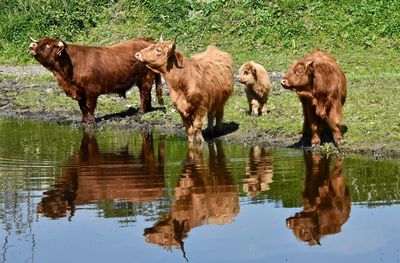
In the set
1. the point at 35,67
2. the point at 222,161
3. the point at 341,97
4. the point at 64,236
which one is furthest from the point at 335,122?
the point at 35,67

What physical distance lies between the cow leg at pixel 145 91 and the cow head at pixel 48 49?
5.40 feet

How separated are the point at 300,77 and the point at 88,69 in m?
5.24

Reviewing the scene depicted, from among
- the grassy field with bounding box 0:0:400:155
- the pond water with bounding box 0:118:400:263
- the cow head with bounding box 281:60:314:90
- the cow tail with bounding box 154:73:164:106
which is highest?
the grassy field with bounding box 0:0:400:155

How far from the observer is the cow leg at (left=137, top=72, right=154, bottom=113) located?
1808 cm

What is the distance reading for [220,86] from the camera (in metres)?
15.3

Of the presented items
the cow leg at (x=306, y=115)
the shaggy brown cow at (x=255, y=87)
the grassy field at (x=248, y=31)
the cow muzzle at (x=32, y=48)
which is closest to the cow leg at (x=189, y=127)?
the grassy field at (x=248, y=31)

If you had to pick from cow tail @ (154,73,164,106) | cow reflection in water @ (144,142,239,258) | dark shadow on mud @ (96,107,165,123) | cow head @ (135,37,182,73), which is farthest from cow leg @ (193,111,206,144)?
cow tail @ (154,73,164,106)

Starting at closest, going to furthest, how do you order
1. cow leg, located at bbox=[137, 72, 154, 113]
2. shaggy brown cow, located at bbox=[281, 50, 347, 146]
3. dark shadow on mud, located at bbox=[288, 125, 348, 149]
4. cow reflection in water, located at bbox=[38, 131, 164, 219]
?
1. cow reflection in water, located at bbox=[38, 131, 164, 219]
2. shaggy brown cow, located at bbox=[281, 50, 347, 146]
3. dark shadow on mud, located at bbox=[288, 125, 348, 149]
4. cow leg, located at bbox=[137, 72, 154, 113]

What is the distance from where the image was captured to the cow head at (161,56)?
49.1 feet

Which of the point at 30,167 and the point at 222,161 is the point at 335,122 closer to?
the point at 222,161

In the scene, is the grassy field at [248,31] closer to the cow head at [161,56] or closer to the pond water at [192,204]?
the cow head at [161,56]

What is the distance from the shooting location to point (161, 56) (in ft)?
49.3

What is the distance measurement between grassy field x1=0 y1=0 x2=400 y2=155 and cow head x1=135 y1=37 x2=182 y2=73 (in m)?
1.89

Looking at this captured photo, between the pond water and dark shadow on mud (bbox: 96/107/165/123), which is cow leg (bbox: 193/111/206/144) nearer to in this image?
the pond water
